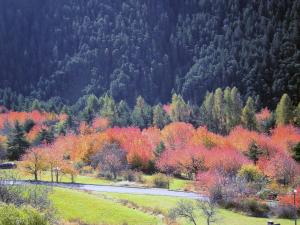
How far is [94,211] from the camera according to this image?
53.4 m

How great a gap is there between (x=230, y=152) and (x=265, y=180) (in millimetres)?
9601

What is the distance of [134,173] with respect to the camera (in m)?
83.8

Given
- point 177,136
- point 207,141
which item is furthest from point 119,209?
point 177,136

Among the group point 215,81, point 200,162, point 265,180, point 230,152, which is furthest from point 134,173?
point 215,81

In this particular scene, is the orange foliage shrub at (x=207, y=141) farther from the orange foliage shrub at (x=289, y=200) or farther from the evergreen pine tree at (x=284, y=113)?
the evergreen pine tree at (x=284, y=113)

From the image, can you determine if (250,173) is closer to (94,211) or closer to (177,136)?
(94,211)

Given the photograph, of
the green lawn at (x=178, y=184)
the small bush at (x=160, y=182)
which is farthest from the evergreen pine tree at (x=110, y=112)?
the small bush at (x=160, y=182)

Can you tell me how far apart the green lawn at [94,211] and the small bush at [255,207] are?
48.0 feet

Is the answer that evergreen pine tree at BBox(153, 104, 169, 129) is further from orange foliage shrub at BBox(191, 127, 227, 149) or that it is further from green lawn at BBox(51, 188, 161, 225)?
green lawn at BBox(51, 188, 161, 225)

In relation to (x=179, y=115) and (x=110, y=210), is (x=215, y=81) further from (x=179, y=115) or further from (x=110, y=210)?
(x=110, y=210)

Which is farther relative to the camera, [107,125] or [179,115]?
[179,115]

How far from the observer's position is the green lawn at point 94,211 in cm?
5072

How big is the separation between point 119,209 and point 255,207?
19.1 meters

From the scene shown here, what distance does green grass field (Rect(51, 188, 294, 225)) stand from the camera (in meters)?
51.3
